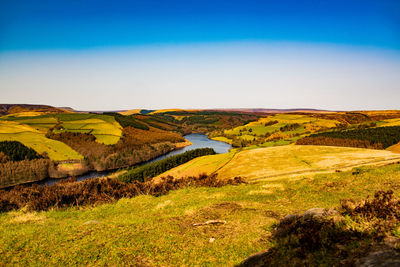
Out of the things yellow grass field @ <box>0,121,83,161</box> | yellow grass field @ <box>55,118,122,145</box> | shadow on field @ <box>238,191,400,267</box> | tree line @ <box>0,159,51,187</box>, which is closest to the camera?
shadow on field @ <box>238,191,400,267</box>

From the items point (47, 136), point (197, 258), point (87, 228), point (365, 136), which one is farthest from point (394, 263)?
point (47, 136)

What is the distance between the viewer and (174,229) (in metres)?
9.70

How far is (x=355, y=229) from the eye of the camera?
19.7 feet

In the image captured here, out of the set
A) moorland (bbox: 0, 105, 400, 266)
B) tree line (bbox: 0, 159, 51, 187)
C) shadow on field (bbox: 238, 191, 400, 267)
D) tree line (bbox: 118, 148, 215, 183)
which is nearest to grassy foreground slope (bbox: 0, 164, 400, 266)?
moorland (bbox: 0, 105, 400, 266)

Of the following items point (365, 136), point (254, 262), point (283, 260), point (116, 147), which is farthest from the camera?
point (116, 147)

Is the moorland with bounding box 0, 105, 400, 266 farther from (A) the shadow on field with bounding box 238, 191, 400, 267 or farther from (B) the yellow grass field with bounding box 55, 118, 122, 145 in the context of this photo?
(B) the yellow grass field with bounding box 55, 118, 122, 145


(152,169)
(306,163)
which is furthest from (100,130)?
(306,163)

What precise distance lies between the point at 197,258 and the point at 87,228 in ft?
21.3

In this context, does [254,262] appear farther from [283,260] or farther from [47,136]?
[47,136]

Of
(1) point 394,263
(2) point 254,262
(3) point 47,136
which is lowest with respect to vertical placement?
(3) point 47,136

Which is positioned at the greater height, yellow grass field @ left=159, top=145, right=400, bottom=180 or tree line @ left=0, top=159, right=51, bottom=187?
yellow grass field @ left=159, top=145, right=400, bottom=180

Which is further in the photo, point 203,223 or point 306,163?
point 306,163

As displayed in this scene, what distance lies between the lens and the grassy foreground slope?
7.38 m

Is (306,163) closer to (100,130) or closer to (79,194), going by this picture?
(79,194)
